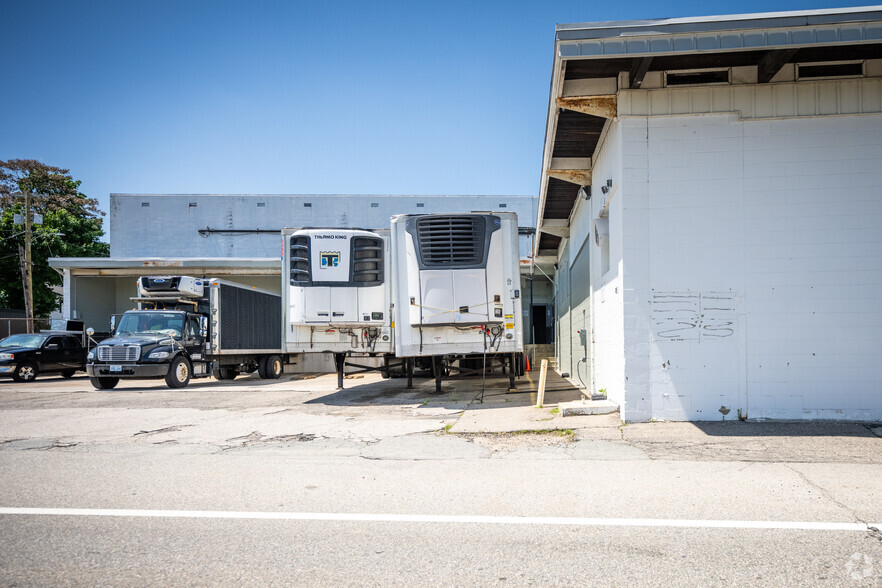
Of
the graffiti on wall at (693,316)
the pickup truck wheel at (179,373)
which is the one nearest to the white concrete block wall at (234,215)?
the pickup truck wheel at (179,373)

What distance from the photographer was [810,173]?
27.4 feet

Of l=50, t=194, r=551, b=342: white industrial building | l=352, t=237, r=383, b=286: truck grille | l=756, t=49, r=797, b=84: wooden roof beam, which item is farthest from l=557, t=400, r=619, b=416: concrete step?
l=50, t=194, r=551, b=342: white industrial building

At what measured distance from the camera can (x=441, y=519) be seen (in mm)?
4465

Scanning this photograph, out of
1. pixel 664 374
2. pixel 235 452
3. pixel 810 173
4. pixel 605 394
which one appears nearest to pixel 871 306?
pixel 810 173

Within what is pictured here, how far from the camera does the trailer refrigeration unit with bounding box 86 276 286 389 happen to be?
54.0 ft

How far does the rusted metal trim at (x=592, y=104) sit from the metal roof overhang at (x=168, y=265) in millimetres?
18790

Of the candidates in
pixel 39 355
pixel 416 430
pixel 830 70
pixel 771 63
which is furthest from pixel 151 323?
pixel 830 70

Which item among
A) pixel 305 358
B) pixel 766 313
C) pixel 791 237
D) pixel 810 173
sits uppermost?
pixel 810 173

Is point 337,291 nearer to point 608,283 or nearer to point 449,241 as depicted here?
point 449,241

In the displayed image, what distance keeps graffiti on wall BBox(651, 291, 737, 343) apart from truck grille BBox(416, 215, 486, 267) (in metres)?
4.30

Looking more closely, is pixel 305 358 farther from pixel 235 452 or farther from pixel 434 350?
pixel 235 452

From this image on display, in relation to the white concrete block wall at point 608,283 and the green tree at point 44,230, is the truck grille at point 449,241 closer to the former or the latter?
the white concrete block wall at point 608,283

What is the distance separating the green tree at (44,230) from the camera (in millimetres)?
35594

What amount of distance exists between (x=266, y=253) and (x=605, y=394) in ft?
92.4
